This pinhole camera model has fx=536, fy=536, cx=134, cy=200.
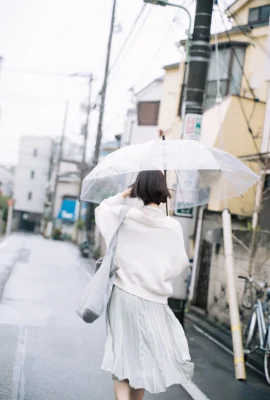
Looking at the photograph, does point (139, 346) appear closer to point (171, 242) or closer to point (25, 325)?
point (171, 242)

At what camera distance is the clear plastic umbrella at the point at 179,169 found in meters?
3.90

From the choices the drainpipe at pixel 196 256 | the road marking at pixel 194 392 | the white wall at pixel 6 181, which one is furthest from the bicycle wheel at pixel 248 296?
the white wall at pixel 6 181

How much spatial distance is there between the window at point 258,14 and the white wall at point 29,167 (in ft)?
180

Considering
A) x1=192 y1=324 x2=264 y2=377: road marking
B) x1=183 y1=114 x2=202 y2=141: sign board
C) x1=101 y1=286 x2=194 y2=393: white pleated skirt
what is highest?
x1=183 y1=114 x2=202 y2=141: sign board

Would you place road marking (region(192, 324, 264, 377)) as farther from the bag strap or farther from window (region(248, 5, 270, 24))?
window (region(248, 5, 270, 24))

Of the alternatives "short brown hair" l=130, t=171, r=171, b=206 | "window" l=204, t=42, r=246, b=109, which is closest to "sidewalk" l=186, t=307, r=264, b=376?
"short brown hair" l=130, t=171, r=171, b=206

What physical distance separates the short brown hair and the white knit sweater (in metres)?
0.07

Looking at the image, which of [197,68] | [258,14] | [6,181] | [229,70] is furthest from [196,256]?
[6,181]

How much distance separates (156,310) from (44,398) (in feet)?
6.86

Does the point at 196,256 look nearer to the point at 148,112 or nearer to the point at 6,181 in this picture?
the point at 148,112

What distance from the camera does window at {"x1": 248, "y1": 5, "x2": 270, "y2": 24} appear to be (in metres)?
18.1

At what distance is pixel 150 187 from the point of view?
3391 millimetres

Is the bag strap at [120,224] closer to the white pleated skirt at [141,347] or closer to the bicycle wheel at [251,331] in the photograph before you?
the white pleated skirt at [141,347]

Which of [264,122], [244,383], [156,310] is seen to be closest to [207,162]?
[156,310]
